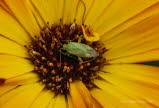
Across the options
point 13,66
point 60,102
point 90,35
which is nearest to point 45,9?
point 90,35

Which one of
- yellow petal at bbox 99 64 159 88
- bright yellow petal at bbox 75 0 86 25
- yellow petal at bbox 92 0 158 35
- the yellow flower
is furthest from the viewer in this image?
bright yellow petal at bbox 75 0 86 25

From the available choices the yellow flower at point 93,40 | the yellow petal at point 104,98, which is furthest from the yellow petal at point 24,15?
the yellow petal at point 104,98

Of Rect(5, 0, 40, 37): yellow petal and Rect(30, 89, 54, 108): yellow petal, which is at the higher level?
Rect(5, 0, 40, 37): yellow petal

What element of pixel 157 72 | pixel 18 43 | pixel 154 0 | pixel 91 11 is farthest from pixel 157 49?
pixel 18 43

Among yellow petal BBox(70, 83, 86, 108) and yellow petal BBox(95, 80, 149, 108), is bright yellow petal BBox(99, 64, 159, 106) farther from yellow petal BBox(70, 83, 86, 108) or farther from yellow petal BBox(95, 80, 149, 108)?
yellow petal BBox(70, 83, 86, 108)

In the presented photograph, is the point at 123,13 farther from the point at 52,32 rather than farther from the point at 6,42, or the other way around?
the point at 6,42

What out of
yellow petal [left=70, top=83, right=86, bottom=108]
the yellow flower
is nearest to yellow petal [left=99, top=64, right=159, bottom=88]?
the yellow flower
